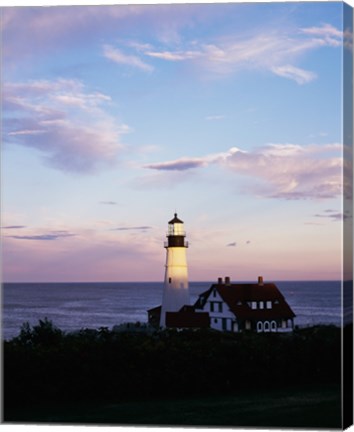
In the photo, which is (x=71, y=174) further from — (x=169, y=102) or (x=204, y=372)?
(x=204, y=372)

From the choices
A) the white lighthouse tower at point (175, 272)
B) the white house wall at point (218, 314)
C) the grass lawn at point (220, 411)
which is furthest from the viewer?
the white house wall at point (218, 314)

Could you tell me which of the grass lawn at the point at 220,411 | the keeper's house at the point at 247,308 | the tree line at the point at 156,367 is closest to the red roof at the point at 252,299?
A: the keeper's house at the point at 247,308

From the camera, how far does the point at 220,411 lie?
954cm

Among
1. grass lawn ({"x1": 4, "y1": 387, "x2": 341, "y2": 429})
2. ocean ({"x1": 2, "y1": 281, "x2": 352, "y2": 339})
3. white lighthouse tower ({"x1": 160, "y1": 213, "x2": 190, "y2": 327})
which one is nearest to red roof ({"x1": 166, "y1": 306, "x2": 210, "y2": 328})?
white lighthouse tower ({"x1": 160, "y1": 213, "x2": 190, "y2": 327})

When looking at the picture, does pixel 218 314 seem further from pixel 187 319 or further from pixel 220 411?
pixel 220 411

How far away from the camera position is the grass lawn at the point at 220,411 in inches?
364

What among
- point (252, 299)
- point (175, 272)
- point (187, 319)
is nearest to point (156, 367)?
point (187, 319)

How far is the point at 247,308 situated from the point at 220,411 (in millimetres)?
1057

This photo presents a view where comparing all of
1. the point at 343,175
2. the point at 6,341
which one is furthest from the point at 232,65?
the point at 6,341

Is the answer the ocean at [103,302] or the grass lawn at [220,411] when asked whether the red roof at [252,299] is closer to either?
the ocean at [103,302]

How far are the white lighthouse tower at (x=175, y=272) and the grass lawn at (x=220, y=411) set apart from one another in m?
1.06

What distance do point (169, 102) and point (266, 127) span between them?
3.00ft

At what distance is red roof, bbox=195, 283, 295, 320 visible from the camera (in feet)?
32.4

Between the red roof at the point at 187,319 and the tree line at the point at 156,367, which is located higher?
the red roof at the point at 187,319
